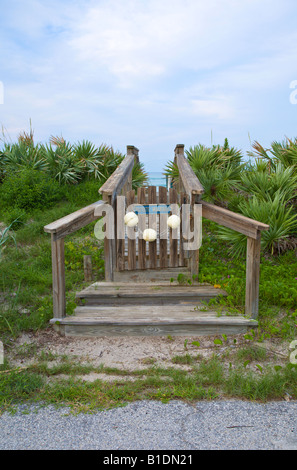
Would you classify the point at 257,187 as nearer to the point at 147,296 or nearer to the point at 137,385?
the point at 147,296

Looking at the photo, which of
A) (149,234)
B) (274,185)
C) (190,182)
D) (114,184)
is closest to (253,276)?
(149,234)

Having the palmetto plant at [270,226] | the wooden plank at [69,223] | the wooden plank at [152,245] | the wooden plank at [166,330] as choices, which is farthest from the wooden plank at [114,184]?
the palmetto plant at [270,226]

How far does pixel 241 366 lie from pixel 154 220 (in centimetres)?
249

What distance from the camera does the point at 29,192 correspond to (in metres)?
9.73

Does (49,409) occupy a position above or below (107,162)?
below

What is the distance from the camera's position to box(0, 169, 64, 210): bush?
973 centimetres

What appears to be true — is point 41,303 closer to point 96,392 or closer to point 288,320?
point 96,392

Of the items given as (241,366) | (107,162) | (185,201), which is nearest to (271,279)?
(185,201)

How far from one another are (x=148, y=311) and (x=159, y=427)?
1.92m

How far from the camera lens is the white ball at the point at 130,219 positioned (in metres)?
5.28

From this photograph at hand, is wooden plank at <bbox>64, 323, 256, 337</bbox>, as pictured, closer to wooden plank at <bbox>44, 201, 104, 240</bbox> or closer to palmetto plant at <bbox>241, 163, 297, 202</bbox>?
wooden plank at <bbox>44, 201, 104, 240</bbox>

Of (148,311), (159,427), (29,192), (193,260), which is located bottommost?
(159,427)

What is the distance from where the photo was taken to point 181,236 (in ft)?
18.8

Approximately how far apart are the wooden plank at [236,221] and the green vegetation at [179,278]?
94 centimetres
